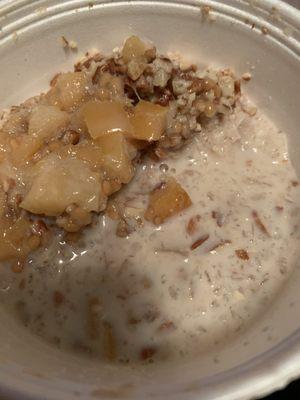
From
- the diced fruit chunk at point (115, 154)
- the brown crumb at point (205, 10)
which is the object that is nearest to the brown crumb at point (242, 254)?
the diced fruit chunk at point (115, 154)

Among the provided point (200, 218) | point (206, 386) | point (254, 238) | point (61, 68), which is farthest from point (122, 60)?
point (206, 386)

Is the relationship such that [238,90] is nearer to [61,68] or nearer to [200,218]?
[200,218]

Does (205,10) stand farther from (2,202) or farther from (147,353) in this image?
(147,353)

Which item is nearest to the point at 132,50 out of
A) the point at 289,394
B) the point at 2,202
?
the point at 2,202

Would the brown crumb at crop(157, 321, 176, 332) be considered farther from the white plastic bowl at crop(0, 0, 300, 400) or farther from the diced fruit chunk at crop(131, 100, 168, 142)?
the diced fruit chunk at crop(131, 100, 168, 142)

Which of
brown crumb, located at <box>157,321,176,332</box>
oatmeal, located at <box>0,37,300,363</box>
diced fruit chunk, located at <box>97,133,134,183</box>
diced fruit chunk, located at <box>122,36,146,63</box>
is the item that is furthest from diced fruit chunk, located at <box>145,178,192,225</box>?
diced fruit chunk, located at <box>122,36,146,63</box>
